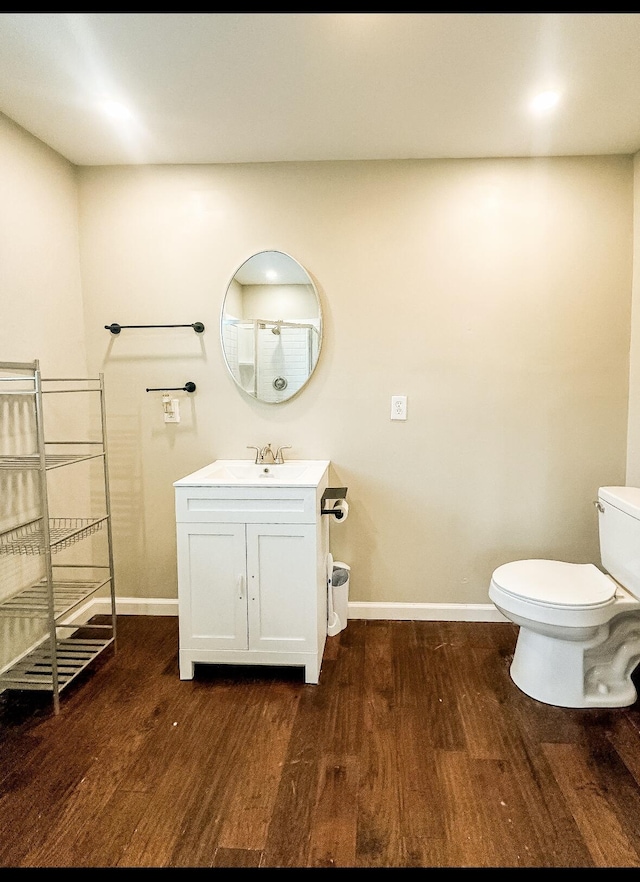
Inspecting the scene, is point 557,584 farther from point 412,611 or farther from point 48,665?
point 48,665

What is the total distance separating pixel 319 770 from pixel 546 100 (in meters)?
2.47

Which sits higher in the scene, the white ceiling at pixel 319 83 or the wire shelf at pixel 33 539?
the white ceiling at pixel 319 83

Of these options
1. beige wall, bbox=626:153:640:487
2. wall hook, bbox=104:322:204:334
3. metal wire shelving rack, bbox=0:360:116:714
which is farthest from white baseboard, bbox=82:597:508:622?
wall hook, bbox=104:322:204:334

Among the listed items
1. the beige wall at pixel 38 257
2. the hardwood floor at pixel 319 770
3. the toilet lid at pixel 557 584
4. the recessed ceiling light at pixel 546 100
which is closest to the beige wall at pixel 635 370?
the toilet lid at pixel 557 584

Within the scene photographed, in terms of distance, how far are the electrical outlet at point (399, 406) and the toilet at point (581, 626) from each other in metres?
0.89

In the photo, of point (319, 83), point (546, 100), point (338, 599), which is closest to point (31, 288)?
point (319, 83)

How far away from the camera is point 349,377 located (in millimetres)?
2590

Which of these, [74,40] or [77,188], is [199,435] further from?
[74,40]

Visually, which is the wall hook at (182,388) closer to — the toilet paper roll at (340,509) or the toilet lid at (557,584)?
the toilet paper roll at (340,509)

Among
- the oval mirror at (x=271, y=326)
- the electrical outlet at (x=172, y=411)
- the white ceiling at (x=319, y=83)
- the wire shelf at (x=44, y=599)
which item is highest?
the white ceiling at (x=319, y=83)

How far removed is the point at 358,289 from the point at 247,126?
84 cm

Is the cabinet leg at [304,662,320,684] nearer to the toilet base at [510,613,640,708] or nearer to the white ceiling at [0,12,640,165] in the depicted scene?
the toilet base at [510,613,640,708]

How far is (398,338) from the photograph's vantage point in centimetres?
256

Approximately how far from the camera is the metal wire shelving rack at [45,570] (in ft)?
6.46
